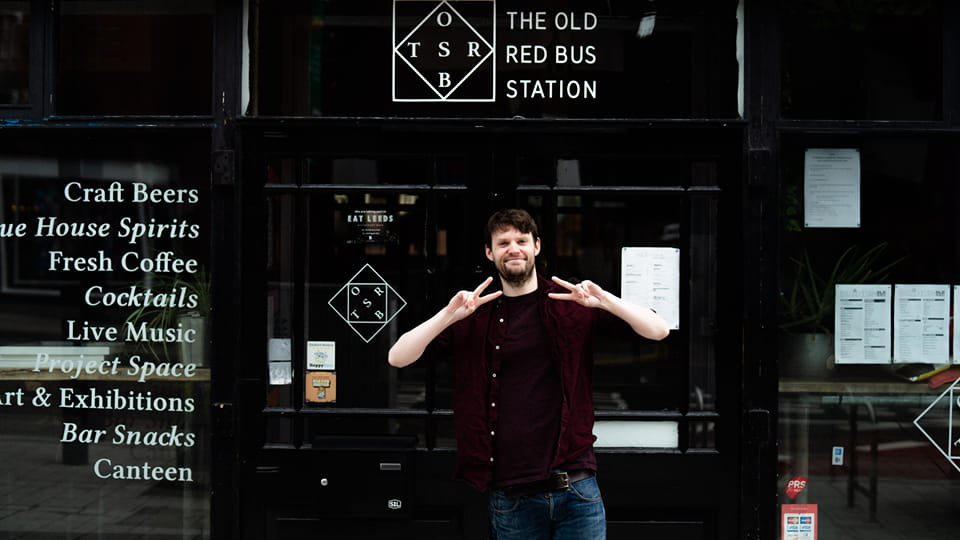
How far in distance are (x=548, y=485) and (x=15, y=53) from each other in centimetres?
378

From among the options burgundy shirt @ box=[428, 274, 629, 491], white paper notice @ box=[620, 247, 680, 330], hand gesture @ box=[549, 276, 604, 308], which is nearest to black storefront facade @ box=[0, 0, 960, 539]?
white paper notice @ box=[620, 247, 680, 330]

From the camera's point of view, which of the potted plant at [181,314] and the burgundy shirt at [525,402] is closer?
the burgundy shirt at [525,402]

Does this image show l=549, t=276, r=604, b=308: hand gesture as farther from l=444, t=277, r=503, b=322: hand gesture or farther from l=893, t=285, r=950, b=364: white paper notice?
l=893, t=285, r=950, b=364: white paper notice

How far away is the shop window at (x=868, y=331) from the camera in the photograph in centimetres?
416

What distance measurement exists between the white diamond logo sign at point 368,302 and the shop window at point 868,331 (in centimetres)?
211

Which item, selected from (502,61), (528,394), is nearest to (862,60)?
(502,61)

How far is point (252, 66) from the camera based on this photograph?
4.14 metres

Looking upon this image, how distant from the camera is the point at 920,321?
4.17 m

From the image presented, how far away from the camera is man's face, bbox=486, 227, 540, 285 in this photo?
2928mm

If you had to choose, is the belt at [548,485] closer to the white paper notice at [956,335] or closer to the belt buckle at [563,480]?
the belt buckle at [563,480]

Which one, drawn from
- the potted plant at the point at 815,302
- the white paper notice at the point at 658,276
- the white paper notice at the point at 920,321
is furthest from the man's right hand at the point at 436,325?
the white paper notice at the point at 920,321

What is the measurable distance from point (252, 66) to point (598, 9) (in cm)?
187

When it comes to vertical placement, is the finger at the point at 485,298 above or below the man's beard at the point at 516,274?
below

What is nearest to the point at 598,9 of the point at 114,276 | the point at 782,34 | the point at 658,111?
the point at 658,111
